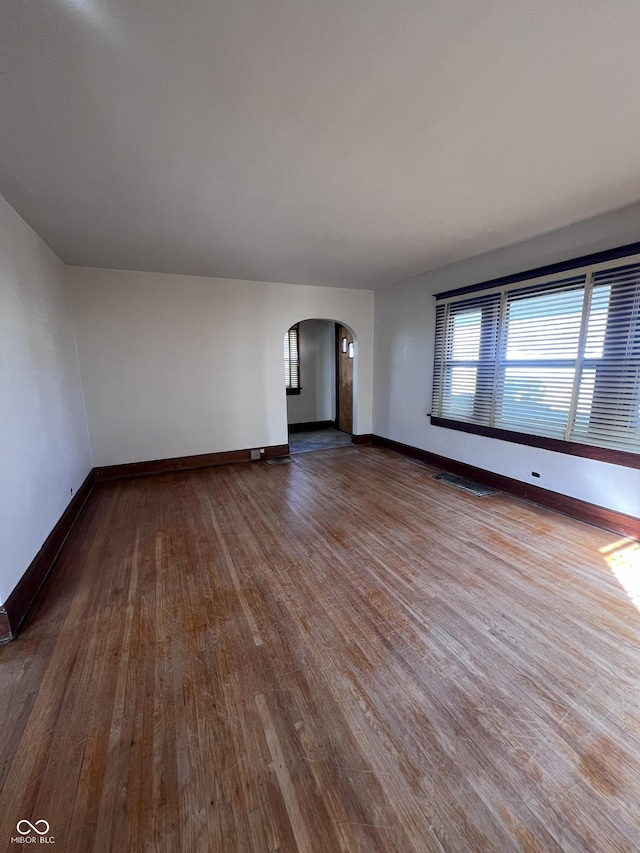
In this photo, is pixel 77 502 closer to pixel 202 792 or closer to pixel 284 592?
pixel 284 592

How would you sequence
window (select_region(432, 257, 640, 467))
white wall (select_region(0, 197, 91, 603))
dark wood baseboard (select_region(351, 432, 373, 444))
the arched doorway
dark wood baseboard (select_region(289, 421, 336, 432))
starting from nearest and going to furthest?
white wall (select_region(0, 197, 91, 603)) < window (select_region(432, 257, 640, 467)) < dark wood baseboard (select_region(351, 432, 373, 444)) < the arched doorway < dark wood baseboard (select_region(289, 421, 336, 432))

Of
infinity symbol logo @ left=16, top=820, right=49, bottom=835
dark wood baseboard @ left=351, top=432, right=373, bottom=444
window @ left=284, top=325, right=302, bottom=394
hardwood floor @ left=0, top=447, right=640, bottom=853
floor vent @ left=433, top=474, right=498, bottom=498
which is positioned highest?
window @ left=284, top=325, right=302, bottom=394

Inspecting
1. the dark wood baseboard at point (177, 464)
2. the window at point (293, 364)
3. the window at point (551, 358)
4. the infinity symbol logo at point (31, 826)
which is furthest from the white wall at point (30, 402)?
the window at point (551, 358)

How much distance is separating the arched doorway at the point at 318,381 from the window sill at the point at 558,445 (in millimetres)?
3011

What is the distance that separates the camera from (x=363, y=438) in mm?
6020

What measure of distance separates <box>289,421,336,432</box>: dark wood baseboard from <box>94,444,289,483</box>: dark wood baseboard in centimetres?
214

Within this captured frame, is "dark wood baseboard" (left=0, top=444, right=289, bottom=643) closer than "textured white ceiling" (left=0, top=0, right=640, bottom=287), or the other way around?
"textured white ceiling" (left=0, top=0, right=640, bottom=287)

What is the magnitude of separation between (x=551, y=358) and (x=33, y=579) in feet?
14.9

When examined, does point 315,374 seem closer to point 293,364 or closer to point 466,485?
point 293,364

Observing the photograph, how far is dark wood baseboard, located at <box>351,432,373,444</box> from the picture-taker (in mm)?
5980

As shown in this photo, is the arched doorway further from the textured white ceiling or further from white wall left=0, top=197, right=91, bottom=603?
the textured white ceiling

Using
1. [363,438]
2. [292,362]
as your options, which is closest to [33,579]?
[363,438]

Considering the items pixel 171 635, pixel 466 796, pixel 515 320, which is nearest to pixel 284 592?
pixel 171 635

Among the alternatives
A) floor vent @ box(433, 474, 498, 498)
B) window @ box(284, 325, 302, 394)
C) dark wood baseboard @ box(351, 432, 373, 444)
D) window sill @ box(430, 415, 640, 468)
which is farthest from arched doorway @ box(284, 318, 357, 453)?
window sill @ box(430, 415, 640, 468)
